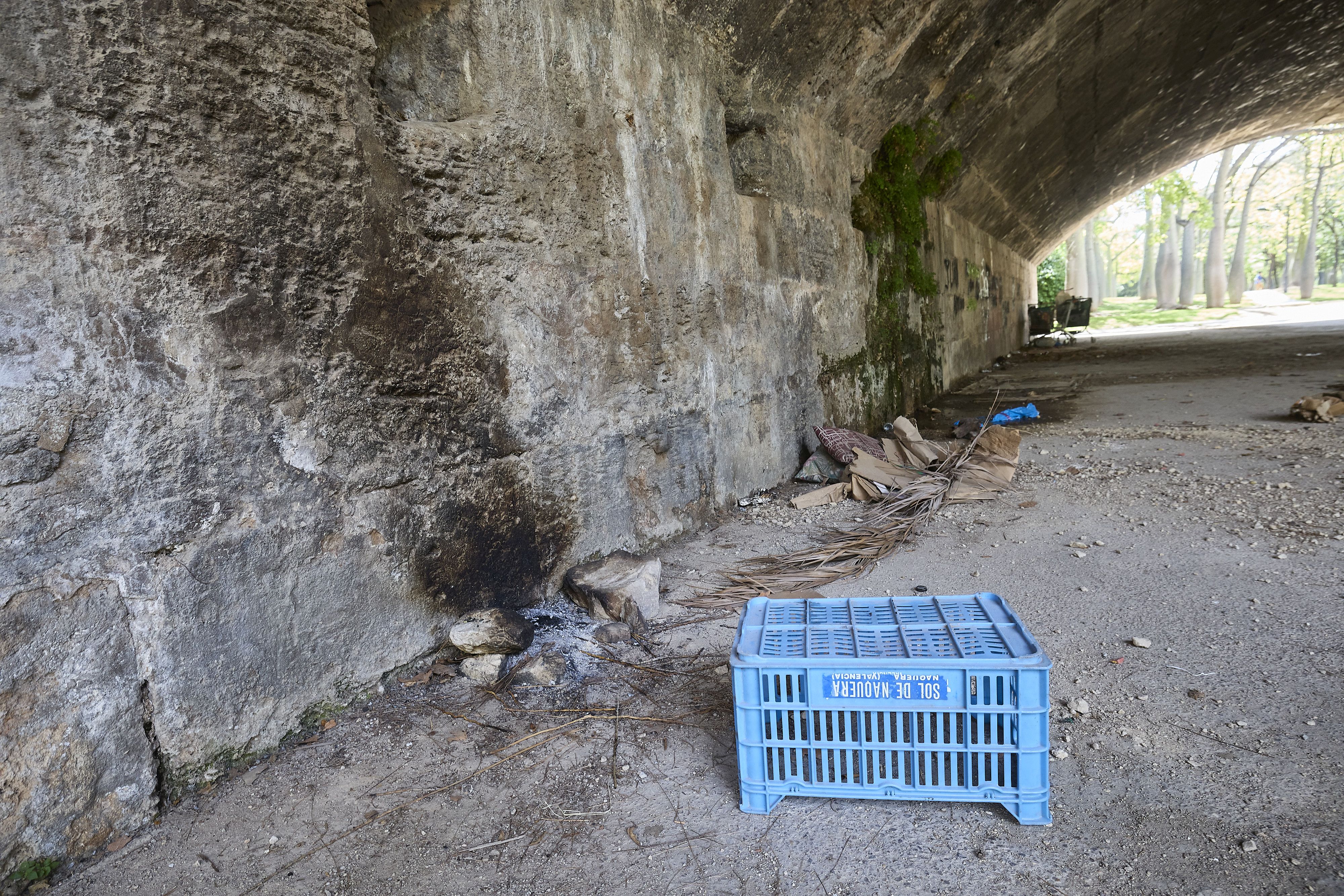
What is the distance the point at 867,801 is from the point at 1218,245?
3532 centimetres

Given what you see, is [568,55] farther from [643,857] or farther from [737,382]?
[643,857]

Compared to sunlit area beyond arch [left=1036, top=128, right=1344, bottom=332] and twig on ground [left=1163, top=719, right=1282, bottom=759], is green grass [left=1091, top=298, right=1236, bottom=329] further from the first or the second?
twig on ground [left=1163, top=719, right=1282, bottom=759]

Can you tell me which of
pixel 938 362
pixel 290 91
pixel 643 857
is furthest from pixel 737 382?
pixel 938 362

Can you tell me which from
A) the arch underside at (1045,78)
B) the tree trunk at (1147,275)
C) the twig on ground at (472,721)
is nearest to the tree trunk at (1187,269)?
the tree trunk at (1147,275)

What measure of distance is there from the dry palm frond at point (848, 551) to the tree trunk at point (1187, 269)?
3517 cm

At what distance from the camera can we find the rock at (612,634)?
2656 mm

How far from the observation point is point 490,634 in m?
2.48

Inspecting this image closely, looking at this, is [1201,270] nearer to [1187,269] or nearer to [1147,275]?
[1147,275]

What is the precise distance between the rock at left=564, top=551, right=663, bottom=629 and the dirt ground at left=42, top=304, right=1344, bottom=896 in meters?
0.13

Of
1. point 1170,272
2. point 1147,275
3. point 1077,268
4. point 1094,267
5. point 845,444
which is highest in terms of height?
point 1094,267

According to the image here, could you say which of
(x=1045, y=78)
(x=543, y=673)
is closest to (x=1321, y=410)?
(x=1045, y=78)

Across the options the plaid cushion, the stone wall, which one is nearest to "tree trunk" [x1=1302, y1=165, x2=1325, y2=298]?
the plaid cushion

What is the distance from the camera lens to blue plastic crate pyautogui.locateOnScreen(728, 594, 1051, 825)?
1.51m

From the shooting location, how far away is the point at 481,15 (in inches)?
104
